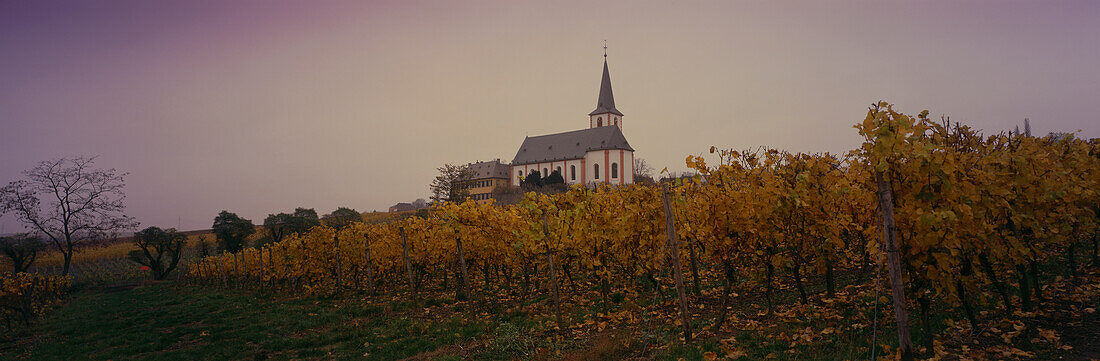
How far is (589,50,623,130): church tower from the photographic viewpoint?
77188 millimetres

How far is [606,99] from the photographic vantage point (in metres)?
78.8

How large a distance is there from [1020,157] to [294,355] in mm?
9779

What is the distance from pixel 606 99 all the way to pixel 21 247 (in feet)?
224

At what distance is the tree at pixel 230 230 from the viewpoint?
41.3 m

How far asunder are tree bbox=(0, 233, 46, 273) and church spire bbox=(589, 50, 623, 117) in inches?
2563

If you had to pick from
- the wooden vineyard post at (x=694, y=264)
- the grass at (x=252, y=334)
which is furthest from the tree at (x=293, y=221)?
the wooden vineyard post at (x=694, y=264)

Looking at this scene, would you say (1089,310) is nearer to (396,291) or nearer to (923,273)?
(923,273)

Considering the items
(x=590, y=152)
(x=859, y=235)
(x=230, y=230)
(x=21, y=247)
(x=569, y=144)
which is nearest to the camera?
(x=859, y=235)

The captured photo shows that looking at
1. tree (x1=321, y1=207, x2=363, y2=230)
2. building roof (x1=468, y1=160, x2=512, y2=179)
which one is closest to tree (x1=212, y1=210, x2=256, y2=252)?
tree (x1=321, y1=207, x2=363, y2=230)

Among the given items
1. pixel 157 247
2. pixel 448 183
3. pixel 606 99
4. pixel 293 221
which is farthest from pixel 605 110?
pixel 157 247

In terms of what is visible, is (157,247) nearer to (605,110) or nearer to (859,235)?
(859,235)

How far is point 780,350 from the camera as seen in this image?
488 cm

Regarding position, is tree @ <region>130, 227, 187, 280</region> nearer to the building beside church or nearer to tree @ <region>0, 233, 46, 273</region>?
tree @ <region>0, 233, 46, 273</region>

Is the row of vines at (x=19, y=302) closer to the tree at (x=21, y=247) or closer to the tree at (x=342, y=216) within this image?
the tree at (x=21, y=247)
